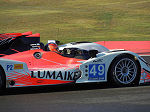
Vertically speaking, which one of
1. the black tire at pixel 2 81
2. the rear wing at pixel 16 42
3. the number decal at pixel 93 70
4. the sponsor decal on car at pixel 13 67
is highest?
the rear wing at pixel 16 42

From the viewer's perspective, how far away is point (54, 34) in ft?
84.0

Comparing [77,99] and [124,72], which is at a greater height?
[124,72]

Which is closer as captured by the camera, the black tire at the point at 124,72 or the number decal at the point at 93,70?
the number decal at the point at 93,70

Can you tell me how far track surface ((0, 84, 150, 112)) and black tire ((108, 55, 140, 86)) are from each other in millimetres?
178

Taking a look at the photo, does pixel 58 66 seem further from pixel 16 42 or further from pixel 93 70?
pixel 16 42

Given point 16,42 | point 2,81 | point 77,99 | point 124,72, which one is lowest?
point 77,99

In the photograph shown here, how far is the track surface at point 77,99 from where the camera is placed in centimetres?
492

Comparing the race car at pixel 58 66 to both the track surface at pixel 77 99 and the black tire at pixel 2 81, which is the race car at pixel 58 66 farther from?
the track surface at pixel 77 99

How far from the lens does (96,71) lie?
645 centimetres

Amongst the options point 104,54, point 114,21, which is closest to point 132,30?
point 114,21

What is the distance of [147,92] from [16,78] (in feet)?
8.34

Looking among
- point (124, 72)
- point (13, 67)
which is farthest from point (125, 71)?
point (13, 67)

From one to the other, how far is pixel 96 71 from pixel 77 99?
1075mm

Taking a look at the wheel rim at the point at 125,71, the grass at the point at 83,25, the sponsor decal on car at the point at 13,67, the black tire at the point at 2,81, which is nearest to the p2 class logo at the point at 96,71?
the wheel rim at the point at 125,71
